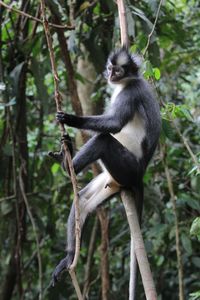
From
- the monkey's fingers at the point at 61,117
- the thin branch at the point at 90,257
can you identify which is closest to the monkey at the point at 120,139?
the monkey's fingers at the point at 61,117

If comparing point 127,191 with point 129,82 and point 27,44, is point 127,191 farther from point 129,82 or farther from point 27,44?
point 27,44

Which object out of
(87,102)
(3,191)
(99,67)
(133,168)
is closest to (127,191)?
(133,168)

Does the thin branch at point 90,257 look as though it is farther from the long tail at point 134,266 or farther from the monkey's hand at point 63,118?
the monkey's hand at point 63,118

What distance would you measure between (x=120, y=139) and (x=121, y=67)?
0.53 meters

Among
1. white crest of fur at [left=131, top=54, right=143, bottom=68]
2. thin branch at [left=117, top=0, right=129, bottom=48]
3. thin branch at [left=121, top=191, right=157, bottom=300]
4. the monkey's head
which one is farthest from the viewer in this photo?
white crest of fur at [left=131, top=54, right=143, bottom=68]

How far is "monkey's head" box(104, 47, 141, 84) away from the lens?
4.13 meters

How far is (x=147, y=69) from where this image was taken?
312 centimetres

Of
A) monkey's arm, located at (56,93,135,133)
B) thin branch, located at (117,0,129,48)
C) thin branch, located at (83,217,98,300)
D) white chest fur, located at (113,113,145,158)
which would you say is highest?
thin branch, located at (117,0,129,48)

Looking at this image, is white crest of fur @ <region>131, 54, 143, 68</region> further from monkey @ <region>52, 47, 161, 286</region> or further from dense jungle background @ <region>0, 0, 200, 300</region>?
dense jungle background @ <region>0, 0, 200, 300</region>

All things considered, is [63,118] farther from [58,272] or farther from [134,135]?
[58,272]

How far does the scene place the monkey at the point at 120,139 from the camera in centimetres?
371

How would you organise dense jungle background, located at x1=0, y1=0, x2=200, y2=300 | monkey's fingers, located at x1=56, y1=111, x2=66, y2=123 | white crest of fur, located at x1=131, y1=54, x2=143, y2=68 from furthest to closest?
dense jungle background, located at x1=0, y1=0, x2=200, y2=300, white crest of fur, located at x1=131, y1=54, x2=143, y2=68, monkey's fingers, located at x1=56, y1=111, x2=66, y2=123

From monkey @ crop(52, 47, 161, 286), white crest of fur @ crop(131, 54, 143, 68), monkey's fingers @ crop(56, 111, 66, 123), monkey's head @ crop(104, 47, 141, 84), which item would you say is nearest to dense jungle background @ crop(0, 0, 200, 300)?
white crest of fur @ crop(131, 54, 143, 68)

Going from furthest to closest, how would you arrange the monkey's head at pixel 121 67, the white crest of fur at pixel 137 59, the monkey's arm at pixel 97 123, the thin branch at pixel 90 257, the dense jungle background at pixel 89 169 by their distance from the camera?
the thin branch at pixel 90 257 → the dense jungle background at pixel 89 169 → the white crest of fur at pixel 137 59 → the monkey's head at pixel 121 67 → the monkey's arm at pixel 97 123
